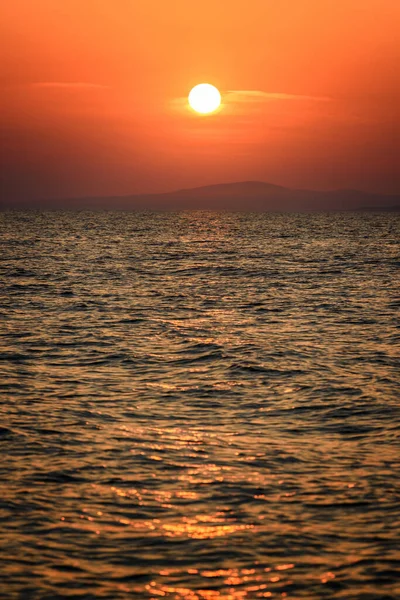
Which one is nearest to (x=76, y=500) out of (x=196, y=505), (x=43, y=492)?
(x=43, y=492)

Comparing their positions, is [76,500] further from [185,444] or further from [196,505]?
[185,444]

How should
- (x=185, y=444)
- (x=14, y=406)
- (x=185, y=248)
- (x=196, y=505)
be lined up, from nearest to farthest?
(x=196, y=505)
(x=185, y=444)
(x=14, y=406)
(x=185, y=248)

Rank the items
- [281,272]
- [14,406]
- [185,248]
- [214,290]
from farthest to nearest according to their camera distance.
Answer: [185,248], [281,272], [214,290], [14,406]

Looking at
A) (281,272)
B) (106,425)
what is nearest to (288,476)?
(106,425)

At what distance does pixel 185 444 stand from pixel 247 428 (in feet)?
6.60

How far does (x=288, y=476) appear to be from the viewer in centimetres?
1596

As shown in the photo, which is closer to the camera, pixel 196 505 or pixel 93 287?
pixel 196 505

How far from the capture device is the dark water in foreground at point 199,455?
1202 centimetres

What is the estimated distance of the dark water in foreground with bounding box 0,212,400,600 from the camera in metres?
12.0

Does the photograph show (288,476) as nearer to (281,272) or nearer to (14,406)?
(14,406)

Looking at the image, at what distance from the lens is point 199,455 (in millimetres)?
17250

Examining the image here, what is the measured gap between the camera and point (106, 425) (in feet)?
64.7

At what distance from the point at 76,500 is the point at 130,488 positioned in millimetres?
1121

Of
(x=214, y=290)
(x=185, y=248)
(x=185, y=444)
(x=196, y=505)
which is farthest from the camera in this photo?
(x=185, y=248)
